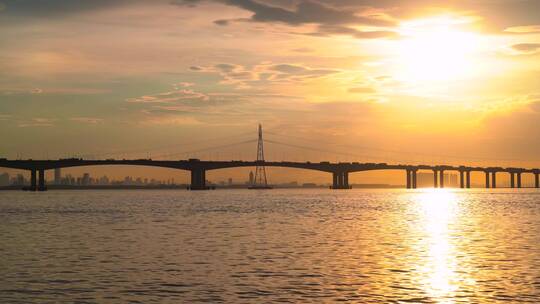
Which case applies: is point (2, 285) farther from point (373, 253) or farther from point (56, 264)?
point (373, 253)

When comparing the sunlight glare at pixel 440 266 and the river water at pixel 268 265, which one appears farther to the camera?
the sunlight glare at pixel 440 266

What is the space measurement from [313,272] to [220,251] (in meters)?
10.3

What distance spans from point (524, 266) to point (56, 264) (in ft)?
68.7

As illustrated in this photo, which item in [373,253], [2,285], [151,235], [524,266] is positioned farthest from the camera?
[151,235]

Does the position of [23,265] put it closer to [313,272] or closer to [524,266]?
[313,272]

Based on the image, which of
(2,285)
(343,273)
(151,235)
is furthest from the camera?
(151,235)

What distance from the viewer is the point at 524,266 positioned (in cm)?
3547

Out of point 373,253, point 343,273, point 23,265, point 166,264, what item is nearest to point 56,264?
point 23,265

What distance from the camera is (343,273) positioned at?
3291cm

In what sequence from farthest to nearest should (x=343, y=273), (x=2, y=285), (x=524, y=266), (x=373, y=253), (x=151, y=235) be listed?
(x=151, y=235)
(x=373, y=253)
(x=524, y=266)
(x=343, y=273)
(x=2, y=285)

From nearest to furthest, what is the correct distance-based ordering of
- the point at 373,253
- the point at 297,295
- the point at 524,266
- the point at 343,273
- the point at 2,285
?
1. the point at 297,295
2. the point at 2,285
3. the point at 343,273
4. the point at 524,266
5. the point at 373,253

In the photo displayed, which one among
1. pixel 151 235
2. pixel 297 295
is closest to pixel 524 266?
pixel 297 295

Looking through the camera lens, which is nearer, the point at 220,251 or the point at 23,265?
the point at 23,265

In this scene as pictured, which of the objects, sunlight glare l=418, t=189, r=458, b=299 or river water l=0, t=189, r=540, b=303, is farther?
sunlight glare l=418, t=189, r=458, b=299
